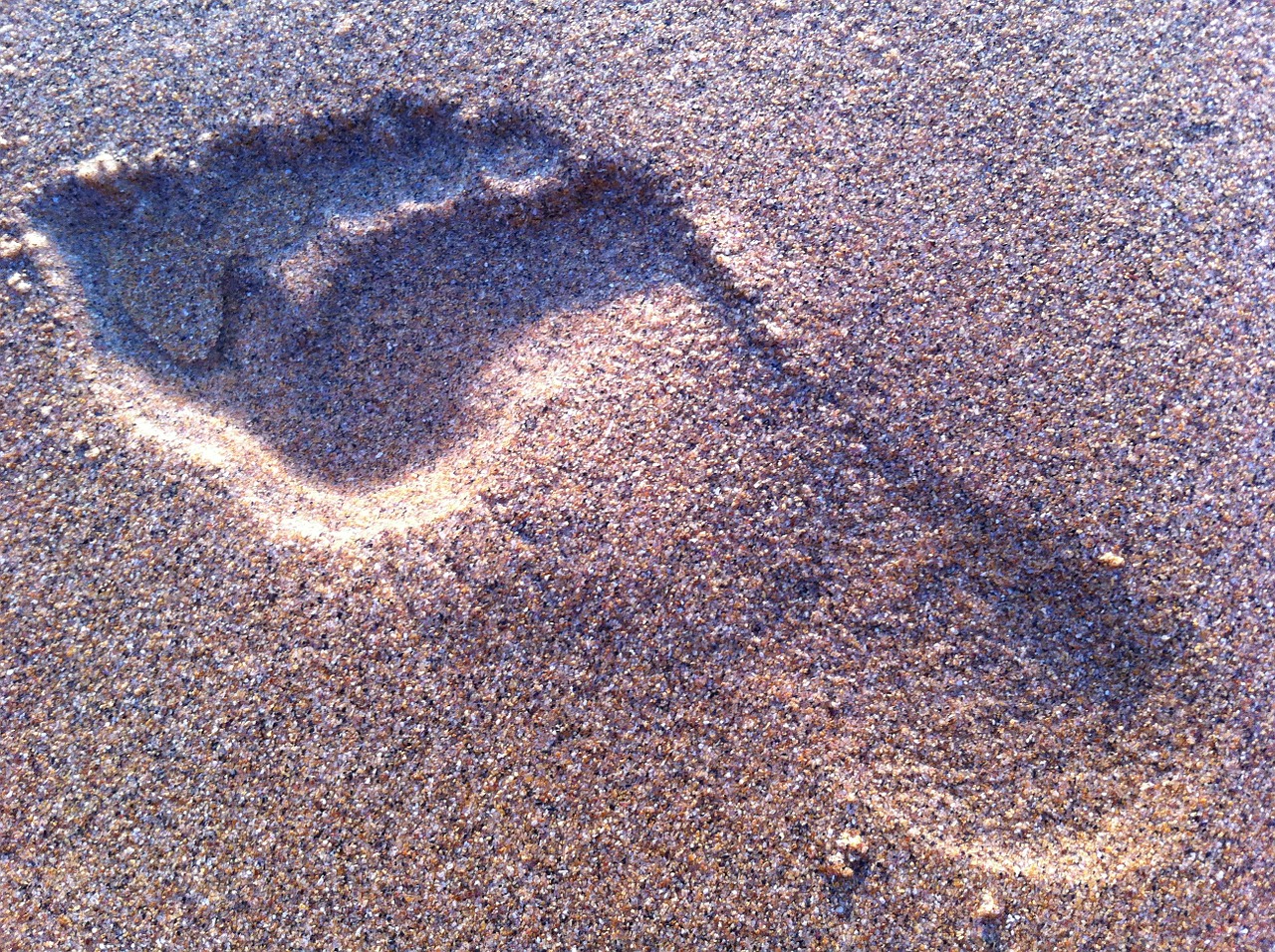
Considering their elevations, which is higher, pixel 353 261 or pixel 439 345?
pixel 353 261

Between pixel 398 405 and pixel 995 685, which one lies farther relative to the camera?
pixel 398 405

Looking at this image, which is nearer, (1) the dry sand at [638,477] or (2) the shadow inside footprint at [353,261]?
(1) the dry sand at [638,477]

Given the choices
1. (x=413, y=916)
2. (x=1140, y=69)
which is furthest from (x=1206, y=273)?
(x=413, y=916)

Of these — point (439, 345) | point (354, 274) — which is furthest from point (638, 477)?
point (354, 274)

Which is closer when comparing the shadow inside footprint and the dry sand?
the dry sand

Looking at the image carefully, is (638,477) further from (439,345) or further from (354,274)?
(354,274)

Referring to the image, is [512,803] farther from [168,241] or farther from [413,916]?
[168,241]

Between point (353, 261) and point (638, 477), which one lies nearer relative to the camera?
point (638, 477)
